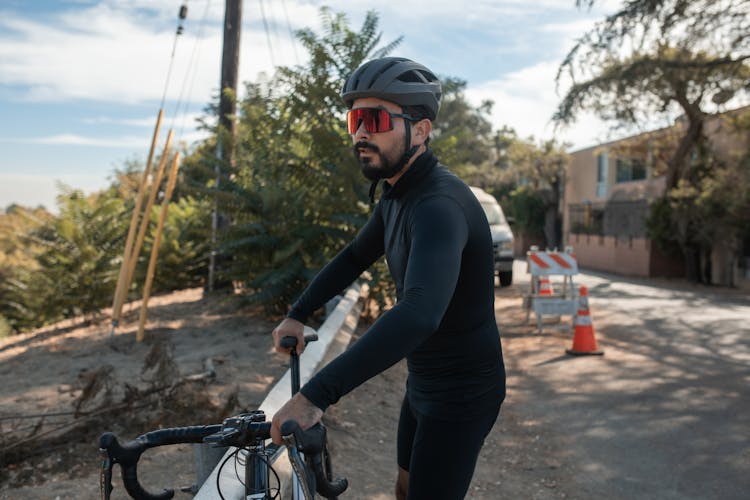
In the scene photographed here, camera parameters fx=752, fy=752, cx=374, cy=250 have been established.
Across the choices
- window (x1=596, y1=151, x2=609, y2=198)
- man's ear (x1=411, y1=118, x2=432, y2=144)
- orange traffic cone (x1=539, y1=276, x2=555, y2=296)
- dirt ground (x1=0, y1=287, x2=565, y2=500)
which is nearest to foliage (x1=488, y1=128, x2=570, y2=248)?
window (x1=596, y1=151, x2=609, y2=198)

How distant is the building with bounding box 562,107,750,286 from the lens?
2411cm

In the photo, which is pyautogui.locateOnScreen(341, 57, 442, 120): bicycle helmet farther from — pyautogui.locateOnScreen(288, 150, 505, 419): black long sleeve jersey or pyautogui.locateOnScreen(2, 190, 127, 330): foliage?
pyautogui.locateOnScreen(2, 190, 127, 330): foliage

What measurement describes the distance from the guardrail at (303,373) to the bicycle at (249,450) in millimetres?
164

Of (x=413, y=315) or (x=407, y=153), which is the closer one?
(x=413, y=315)

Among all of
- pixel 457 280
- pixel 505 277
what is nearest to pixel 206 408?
pixel 457 280

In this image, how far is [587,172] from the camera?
39938mm

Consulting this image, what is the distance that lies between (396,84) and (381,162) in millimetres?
271

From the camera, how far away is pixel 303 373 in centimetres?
508

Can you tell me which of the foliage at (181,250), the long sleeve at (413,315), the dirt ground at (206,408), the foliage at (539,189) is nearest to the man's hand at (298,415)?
the long sleeve at (413,315)

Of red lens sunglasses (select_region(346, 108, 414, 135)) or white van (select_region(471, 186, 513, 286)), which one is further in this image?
white van (select_region(471, 186, 513, 286))

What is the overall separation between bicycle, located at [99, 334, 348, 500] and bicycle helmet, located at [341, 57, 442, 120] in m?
1.15

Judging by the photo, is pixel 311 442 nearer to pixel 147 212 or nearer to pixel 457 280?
pixel 457 280

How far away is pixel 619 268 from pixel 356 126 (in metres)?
29.7

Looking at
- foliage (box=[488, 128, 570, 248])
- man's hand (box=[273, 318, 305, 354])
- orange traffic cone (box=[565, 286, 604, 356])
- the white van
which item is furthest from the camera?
foliage (box=[488, 128, 570, 248])
